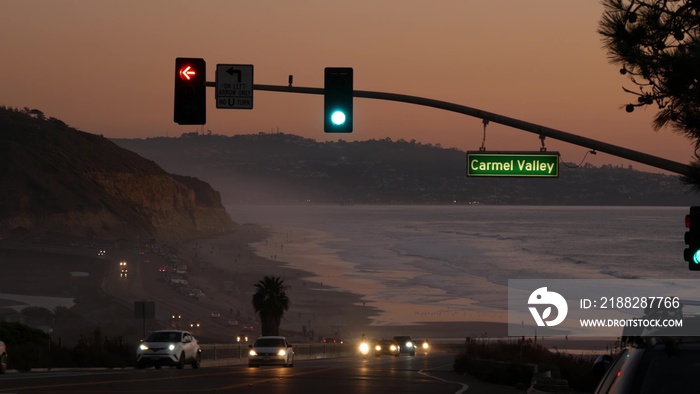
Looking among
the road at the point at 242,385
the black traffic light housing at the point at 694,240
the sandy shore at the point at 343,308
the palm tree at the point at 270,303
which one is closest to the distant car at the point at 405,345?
the palm tree at the point at 270,303

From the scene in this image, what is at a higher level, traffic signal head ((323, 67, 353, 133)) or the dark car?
traffic signal head ((323, 67, 353, 133))

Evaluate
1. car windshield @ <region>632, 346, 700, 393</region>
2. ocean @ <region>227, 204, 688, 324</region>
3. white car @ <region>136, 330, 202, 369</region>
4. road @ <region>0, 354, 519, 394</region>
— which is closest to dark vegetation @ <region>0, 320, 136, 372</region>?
white car @ <region>136, 330, 202, 369</region>

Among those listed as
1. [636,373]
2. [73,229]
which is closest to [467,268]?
[73,229]

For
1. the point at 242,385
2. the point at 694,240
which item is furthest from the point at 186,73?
the point at 694,240

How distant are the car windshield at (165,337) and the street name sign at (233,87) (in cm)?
1760

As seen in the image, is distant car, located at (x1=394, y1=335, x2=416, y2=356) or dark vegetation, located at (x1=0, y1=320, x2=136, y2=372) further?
distant car, located at (x1=394, y1=335, x2=416, y2=356)

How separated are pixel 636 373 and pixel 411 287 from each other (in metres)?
120

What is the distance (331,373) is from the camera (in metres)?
34.3

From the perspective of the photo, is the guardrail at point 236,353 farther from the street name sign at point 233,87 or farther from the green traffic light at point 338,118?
the green traffic light at point 338,118

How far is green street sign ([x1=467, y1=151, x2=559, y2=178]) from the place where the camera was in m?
24.6

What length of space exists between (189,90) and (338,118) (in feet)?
9.80

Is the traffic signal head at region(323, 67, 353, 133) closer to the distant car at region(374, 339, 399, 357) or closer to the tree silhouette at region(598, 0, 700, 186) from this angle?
the tree silhouette at region(598, 0, 700, 186)

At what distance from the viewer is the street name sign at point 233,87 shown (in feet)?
76.8

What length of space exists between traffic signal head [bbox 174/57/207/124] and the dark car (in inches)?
598
